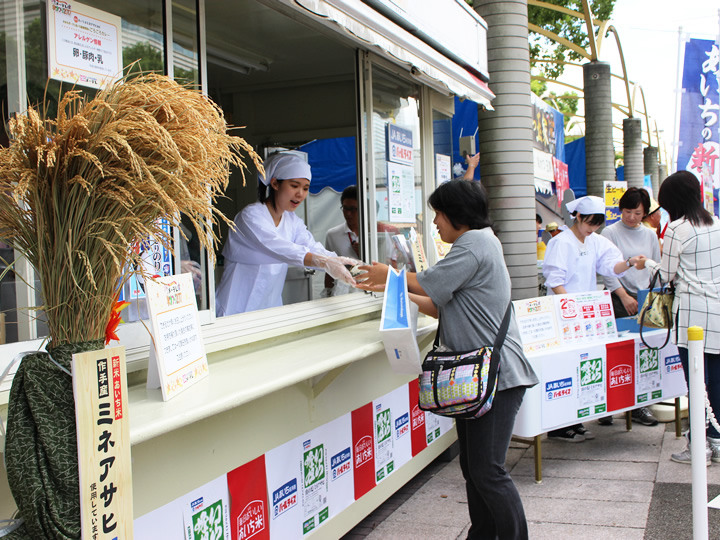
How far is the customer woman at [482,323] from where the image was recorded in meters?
2.85

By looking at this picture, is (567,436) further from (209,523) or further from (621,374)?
(209,523)

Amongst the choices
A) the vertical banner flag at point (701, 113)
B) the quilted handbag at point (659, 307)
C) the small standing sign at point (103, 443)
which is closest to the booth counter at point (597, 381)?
the quilted handbag at point (659, 307)

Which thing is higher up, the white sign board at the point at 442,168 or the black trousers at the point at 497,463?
the white sign board at the point at 442,168

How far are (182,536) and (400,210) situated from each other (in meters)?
2.92

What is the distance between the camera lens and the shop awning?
2752 mm

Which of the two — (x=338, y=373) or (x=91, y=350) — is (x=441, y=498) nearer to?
(x=338, y=373)

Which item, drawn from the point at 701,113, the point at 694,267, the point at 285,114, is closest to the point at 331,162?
the point at 285,114

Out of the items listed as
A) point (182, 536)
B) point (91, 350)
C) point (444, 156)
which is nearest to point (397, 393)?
point (182, 536)

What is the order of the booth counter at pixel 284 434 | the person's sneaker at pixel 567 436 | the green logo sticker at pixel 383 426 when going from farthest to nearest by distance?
the person's sneaker at pixel 567 436 < the green logo sticker at pixel 383 426 < the booth counter at pixel 284 434

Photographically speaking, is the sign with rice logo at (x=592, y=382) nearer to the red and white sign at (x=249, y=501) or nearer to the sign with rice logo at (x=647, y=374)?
the sign with rice logo at (x=647, y=374)

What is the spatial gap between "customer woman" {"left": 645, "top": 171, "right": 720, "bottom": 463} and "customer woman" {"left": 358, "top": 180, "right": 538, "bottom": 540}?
6.35ft

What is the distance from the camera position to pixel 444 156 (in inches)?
217

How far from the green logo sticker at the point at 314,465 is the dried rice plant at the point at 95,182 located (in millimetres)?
1662

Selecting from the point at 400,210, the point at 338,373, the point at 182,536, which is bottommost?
the point at 182,536
